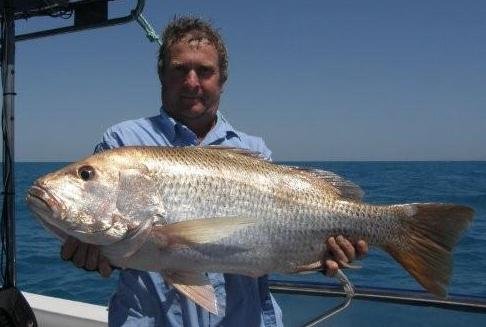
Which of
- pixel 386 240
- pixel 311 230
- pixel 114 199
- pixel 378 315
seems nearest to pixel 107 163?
pixel 114 199

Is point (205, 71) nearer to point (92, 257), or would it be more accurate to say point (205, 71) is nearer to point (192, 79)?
point (192, 79)

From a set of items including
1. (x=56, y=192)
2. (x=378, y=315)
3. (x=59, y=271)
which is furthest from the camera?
(x=59, y=271)

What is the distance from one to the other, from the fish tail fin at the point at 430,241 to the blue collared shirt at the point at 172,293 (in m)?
0.72

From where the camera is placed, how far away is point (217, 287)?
2771mm

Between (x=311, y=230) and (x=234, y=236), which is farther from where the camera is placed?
(x=311, y=230)

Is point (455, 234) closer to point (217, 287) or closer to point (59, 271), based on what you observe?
point (217, 287)

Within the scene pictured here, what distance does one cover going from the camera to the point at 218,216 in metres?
2.45

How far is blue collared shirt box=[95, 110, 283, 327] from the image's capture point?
268 cm

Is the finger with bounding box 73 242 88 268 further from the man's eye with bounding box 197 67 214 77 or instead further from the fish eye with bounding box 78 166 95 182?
the man's eye with bounding box 197 67 214 77

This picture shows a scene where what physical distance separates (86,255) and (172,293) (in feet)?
1.52

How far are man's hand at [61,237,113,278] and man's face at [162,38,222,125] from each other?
0.87 m

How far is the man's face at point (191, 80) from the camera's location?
114 inches

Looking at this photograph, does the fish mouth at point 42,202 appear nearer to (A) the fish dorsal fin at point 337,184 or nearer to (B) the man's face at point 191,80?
(B) the man's face at point 191,80

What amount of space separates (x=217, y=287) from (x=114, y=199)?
2.31 feet
